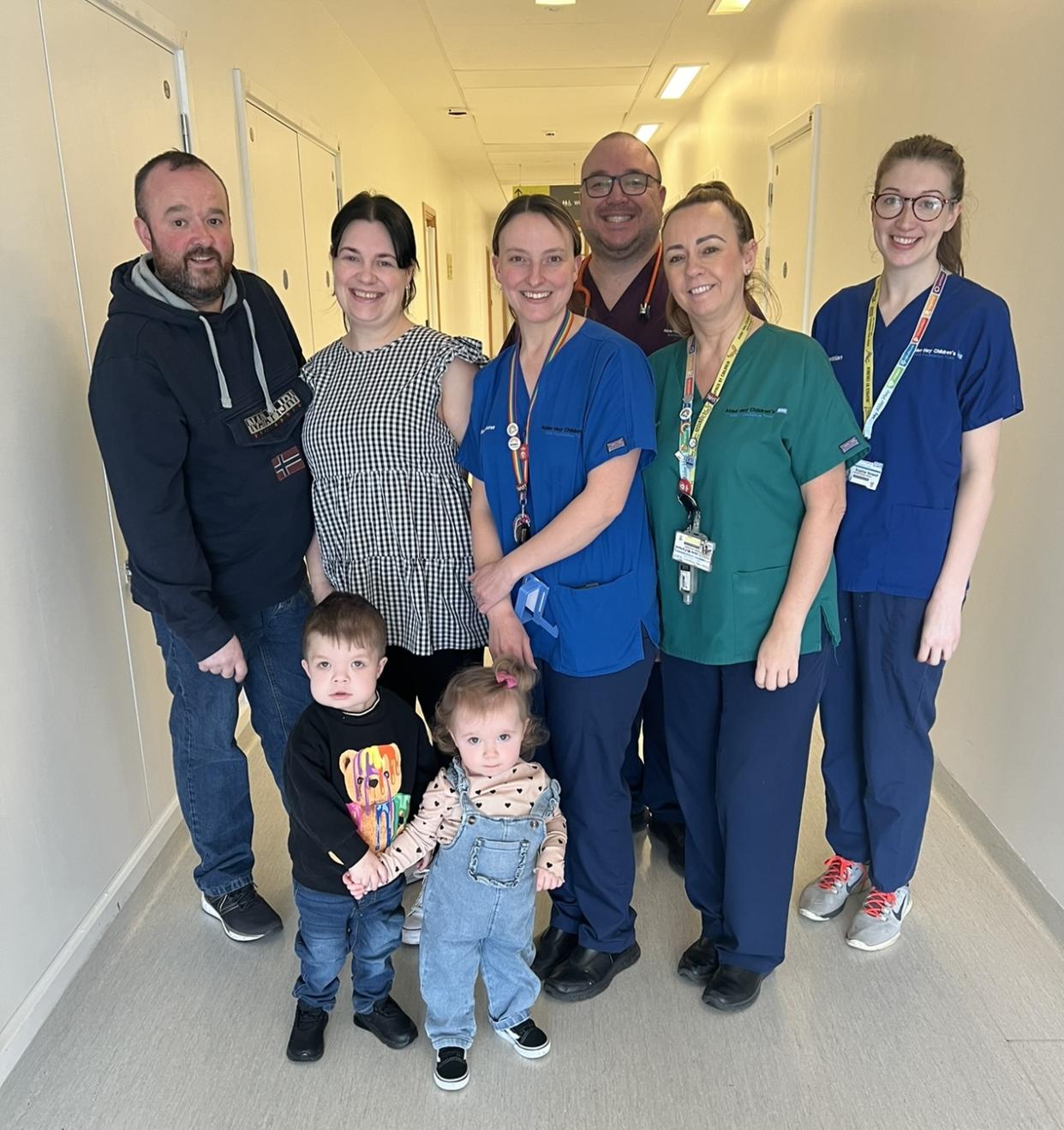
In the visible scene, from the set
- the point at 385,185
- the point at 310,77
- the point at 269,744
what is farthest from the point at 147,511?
the point at 385,185

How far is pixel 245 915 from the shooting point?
2.07 metres

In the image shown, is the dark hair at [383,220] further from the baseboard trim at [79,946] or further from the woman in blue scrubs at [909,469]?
the baseboard trim at [79,946]

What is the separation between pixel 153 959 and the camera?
2.01 metres

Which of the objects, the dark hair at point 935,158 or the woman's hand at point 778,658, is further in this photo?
the dark hair at point 935,158

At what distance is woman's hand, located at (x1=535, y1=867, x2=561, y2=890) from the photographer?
1614 mm

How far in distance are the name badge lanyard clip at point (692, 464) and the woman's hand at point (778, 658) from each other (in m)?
0.17

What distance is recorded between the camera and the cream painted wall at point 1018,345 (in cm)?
211

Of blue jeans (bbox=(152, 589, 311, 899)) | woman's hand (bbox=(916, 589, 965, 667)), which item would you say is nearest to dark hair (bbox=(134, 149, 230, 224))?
blue jeans (bbox=(152, 589, 311, 899))

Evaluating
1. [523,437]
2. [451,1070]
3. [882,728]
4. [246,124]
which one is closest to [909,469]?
[882,728]

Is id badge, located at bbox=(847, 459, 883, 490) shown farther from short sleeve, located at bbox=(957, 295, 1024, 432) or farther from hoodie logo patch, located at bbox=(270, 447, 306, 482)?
hoodie logo patch, located at bbox=(270, 447, 306, 482)

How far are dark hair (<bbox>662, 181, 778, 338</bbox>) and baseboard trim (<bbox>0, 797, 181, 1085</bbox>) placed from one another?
184 cm

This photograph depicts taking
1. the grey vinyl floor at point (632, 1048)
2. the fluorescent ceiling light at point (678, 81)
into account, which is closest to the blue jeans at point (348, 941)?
the grey vinyl floor at point (632, 1048)

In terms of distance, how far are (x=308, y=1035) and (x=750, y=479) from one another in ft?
4.45

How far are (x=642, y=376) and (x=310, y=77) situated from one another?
134 inches
